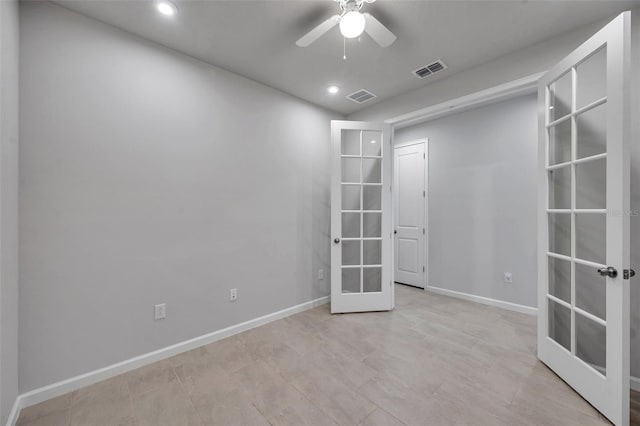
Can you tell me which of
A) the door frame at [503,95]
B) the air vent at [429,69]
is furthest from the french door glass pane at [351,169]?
the air vent at [429,69]

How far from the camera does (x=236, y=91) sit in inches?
105

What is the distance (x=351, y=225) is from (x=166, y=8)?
2.60 metres

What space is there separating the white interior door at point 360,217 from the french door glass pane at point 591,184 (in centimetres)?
167

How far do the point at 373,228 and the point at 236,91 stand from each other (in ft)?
7.22

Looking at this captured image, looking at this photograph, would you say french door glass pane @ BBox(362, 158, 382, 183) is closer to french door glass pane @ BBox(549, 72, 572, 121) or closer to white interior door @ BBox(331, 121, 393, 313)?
white interior door @ BBox(331, 121, 393, 313)

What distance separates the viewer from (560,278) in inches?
75.2

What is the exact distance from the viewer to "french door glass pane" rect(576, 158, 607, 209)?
5.63ft

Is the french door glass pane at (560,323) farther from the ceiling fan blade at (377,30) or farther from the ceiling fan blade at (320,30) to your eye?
the ceiling fan blade at (320,30)

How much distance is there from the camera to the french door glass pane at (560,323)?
183 cm

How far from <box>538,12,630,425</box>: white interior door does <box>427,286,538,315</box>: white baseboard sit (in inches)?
47.2

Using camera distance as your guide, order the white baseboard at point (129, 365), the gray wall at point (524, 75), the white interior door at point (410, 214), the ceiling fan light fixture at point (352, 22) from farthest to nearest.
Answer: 1. the white interior door at point (410, 214)
2. the gray wall at point (524, 75)
3. the white baseboard at point (129, 365)
4. the ceiling fan light fixture at point (352, 22)

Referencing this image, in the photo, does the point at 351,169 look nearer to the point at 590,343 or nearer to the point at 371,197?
the point at 371,197

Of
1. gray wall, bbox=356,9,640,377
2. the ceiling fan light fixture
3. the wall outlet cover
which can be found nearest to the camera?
the ceiling fan light fixture

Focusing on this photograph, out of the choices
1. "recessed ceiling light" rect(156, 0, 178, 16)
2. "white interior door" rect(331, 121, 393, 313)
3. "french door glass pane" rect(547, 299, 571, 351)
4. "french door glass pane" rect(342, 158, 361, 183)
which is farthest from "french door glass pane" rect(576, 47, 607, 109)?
"recessed ceiling light" rect(156, 0, 178, 16)
